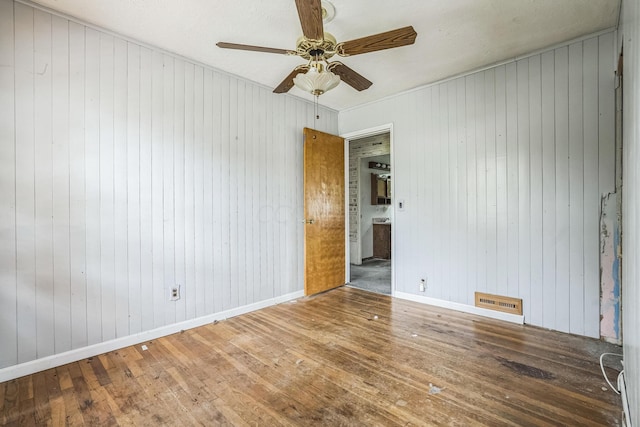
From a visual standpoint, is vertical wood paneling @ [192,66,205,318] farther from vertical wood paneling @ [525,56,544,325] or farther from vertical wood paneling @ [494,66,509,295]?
vertical wood paneling @ [525,56,544,325]

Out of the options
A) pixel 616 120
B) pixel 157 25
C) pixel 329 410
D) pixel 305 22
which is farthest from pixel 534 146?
pixel 157 25

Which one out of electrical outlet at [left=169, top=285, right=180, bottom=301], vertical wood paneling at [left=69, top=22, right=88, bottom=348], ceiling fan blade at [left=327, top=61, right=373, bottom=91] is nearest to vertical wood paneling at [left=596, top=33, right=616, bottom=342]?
ceiling fan blade at [left=327, top=61, right=373, bottom=91]

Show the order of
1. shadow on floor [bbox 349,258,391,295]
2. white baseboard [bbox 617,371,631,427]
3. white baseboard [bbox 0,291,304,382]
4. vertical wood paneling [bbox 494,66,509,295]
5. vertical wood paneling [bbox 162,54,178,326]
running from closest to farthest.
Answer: white baseboard [bbox 617,371,631,427] < white baseboard [bbox 0,291,304,382] < vertical wood paneling [bbox 162,54,178,326] < vertical wood paneling [bbox 494,66,509,295] < shadow on floor [bbox 349,258,391,295]

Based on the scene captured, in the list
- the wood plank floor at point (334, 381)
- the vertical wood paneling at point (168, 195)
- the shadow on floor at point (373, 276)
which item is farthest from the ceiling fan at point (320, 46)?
the shadow on floor at point (373, 276)

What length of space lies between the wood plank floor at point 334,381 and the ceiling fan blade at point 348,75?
2314 millimetres

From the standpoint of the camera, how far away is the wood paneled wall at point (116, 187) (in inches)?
84.2

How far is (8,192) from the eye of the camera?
2.09 m

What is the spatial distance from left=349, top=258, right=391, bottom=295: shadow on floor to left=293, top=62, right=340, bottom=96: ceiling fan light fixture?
295 cm

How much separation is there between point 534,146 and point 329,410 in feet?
9.79

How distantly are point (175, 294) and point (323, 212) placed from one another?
6.99 ft

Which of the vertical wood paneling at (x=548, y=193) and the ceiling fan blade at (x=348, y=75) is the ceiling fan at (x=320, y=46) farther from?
the vertical wood paneling at (x=548, y=193)

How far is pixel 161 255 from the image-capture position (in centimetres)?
280

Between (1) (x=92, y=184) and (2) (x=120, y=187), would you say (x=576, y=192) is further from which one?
(1) (x=92, y=184)

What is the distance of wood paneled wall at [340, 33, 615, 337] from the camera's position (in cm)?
261
